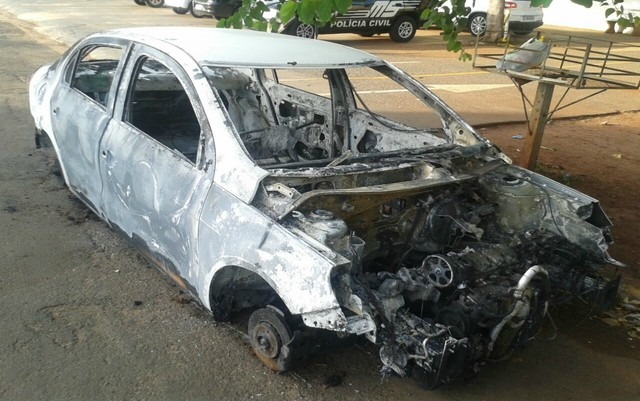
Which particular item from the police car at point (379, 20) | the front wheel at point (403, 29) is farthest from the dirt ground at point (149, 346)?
the front wheel at point (403, 29)

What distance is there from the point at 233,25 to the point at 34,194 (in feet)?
7.81

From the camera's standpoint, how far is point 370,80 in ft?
37.1

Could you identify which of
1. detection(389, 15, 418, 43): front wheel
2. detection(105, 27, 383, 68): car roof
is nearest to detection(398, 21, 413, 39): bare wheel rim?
detection(389, 15, 418, 43): front wheel

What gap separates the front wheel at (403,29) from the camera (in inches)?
674

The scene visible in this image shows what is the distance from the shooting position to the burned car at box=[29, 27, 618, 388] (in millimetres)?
2771

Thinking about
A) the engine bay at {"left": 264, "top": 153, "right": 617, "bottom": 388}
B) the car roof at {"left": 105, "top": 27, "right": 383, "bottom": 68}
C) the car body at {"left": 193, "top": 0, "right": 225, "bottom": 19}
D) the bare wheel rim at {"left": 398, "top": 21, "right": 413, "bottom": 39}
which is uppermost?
the car roof at {"left": 105, "top": 27, "right": 383, "bottom": 68}

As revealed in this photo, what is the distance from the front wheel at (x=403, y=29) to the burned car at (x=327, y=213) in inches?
524

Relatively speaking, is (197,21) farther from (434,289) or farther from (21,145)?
(434,289)

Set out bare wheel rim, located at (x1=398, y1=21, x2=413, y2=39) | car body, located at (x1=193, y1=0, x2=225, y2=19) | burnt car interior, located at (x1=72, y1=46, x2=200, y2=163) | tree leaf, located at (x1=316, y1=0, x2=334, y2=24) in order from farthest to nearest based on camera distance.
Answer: car body, located at (x1=193, y1=0, x2=225, y2=19), bare wheel rim, located at (x1=398, y1=21, x2=413, y2=39), burnt car interior, located at (x1=72, y1=46, x2=200, y2=163), tree leaf, located at (x1=316, y1=0, x2=334, y2=24)

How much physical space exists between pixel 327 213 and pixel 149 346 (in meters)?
1.30

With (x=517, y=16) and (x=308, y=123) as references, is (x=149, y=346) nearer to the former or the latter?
(x=308, y=123)

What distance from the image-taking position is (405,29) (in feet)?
57.0

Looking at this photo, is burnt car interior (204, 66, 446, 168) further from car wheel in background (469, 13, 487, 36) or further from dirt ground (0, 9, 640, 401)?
car wheel in background (469, 13, 487, 36)

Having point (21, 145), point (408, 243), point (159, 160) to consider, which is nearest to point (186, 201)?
point (159, 160)
